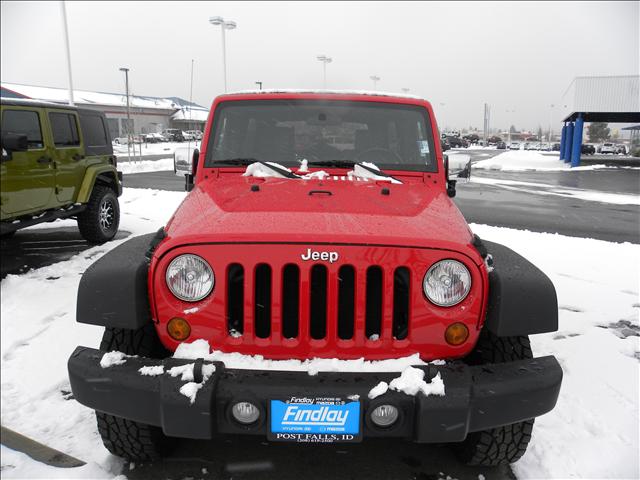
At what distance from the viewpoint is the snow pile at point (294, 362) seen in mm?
2072

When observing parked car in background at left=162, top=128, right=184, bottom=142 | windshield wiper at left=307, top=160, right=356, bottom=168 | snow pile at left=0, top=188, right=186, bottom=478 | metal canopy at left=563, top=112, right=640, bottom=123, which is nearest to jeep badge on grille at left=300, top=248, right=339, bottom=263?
snow pile at left=0, top=188, right=186, bottom=478

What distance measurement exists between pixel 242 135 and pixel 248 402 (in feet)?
6.56

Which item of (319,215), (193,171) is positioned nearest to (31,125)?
(193,171)

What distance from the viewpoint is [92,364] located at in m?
2.08

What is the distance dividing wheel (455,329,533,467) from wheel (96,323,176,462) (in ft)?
4.67

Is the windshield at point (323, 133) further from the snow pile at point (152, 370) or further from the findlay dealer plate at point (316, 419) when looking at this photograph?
the findlay dealer plate at point (316, 419)

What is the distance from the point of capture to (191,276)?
2129 mm

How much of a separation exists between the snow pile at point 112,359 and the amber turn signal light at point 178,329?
0.20 meters

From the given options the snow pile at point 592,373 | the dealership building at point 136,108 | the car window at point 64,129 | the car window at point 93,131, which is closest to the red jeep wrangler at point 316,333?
the snow pile at point 592,373

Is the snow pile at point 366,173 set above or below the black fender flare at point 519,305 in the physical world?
above

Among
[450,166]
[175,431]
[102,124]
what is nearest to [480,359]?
[175,431]

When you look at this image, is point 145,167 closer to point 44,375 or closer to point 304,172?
point 304,172

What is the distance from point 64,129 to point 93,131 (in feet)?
2.46

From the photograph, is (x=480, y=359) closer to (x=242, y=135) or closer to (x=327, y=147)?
(x=327, y=147)
